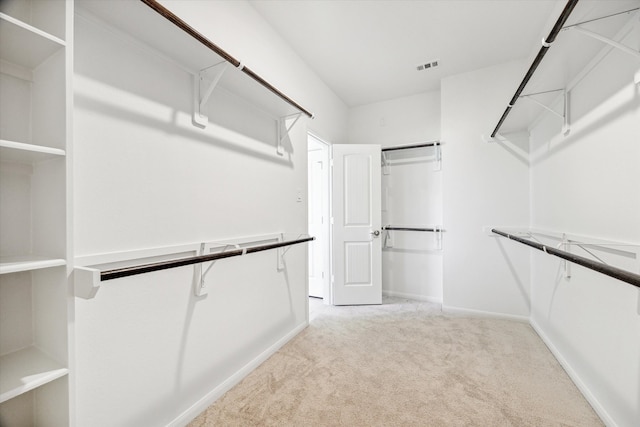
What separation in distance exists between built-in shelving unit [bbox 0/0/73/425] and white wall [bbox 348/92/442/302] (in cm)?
350

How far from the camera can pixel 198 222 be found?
1.64 metres

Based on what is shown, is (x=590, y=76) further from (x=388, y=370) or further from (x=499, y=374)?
(x=388, y=370)

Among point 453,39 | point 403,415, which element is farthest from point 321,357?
point 453,39

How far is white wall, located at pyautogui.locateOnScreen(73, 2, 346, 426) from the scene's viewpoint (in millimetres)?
1163

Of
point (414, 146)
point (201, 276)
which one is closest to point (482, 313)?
point (414, 146)

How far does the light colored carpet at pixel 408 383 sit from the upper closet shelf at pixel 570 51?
5.87 ft

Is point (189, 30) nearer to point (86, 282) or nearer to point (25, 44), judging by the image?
point (25, 44)

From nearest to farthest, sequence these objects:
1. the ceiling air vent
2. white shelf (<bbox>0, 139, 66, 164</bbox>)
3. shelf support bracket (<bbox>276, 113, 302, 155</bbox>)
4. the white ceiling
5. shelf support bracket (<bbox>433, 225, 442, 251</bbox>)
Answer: white shelf (<bbox>0, 139, 66, 164</bbox>), the white ceiling, shelf support bracket (<bbox>276, 113, 302, 155</bbox>), the ceiling air vent, shelf support bracket (<bbox>433, 225, 442, 251</bbox>)

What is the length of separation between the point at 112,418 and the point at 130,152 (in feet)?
3.89

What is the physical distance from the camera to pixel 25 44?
0.85 meters

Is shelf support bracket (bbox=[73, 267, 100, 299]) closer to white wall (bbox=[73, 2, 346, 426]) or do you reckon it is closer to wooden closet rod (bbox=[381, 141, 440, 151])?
white wall (bbox=[73, 2, 346, 426])

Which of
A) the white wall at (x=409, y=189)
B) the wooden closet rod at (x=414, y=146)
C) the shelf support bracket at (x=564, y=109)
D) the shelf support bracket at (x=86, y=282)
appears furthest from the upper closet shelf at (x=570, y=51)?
the shelf support bracket at (x=86, y=282)

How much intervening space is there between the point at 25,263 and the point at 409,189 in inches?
144

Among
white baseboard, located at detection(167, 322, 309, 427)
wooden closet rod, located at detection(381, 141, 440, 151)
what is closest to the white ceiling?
wooden closet rod, located at detection(381, 141, 440, 151)
